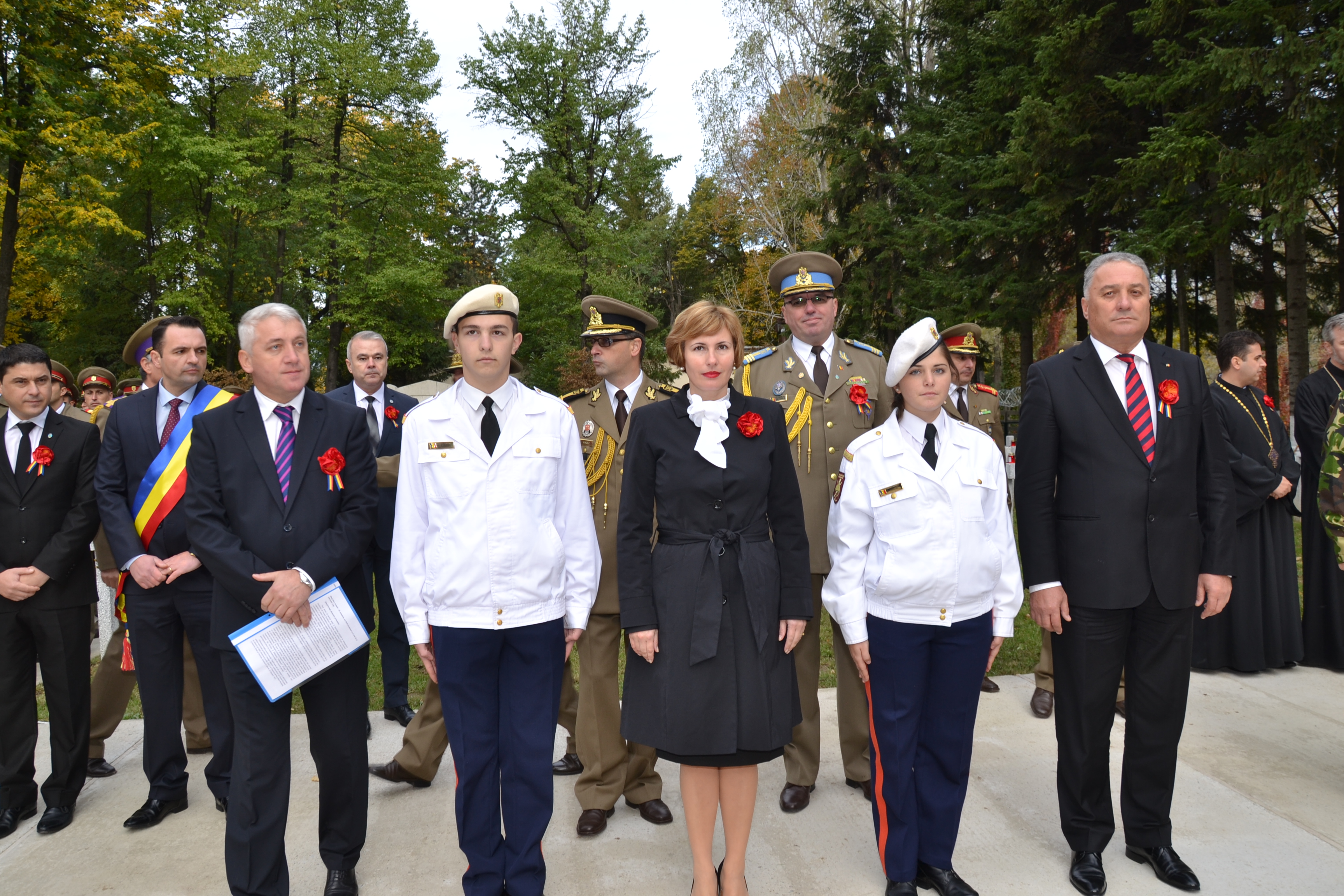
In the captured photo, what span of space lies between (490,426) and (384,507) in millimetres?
2317

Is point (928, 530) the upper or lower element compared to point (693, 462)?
lower

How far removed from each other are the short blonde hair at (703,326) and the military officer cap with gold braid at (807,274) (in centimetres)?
107

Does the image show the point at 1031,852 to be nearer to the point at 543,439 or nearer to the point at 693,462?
the point at 693,462

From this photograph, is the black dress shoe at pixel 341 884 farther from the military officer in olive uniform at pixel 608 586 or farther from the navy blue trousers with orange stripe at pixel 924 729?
the navy blue trousers with orange stripe at pixel 924 729

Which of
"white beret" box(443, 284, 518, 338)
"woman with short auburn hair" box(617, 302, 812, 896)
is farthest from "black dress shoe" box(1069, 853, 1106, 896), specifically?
"white beret" box(443, 284, 518, 338)

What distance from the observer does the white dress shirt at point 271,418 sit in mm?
3283

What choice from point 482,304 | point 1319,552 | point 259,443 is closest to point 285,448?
point 259,443

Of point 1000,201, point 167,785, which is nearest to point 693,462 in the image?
point 167,785

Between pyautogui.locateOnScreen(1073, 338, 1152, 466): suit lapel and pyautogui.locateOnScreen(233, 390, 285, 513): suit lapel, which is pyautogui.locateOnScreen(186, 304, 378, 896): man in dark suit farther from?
pyautogui.locateOnScreen(1073, 338, 1152, 466): suit lapel

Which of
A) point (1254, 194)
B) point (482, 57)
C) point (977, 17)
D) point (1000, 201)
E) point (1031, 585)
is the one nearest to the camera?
point (1031, 585)

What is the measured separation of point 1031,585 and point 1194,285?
21.8m

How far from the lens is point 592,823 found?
3.86 meters

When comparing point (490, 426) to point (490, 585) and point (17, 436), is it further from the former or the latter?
point (17, 436)

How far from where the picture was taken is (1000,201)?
1558cm
